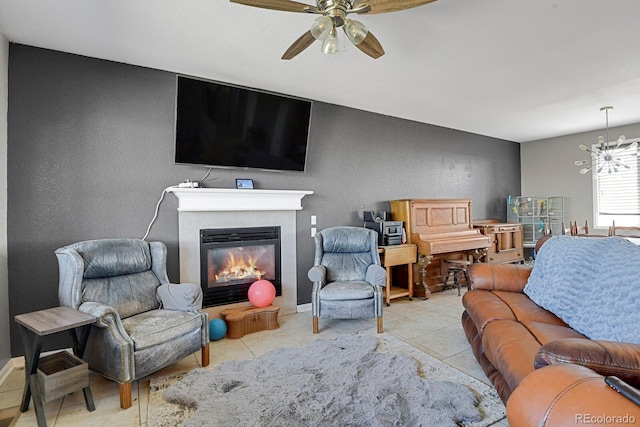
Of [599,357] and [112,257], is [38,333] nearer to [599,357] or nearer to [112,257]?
[112,257]

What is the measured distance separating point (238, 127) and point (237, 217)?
1009 millimetres

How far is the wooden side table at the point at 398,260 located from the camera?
14.1 ft

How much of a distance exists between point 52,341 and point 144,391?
1.24 metres

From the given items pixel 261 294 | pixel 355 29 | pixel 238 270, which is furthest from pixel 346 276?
pixel 355 29

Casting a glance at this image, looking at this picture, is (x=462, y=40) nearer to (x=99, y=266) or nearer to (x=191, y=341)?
(x=191, y=341)

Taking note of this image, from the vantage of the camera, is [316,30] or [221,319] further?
[221,319]

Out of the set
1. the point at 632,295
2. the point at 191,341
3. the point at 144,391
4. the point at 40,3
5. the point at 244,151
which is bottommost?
the point at 144,391

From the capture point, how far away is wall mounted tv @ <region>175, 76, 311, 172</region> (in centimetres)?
333

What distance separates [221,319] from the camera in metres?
3.38

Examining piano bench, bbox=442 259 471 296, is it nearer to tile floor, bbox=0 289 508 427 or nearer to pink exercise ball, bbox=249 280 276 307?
tile floor, bbox=0 289 508 427

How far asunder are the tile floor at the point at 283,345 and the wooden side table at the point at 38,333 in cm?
11

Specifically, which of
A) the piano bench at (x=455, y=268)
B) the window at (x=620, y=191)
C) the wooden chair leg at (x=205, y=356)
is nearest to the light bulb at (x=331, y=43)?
the wooden chair leg at (x=205, y=356)

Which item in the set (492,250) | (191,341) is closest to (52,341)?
(191,341)

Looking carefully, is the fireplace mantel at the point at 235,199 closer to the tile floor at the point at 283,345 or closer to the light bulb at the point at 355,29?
the tile floor at the point at 283,345
